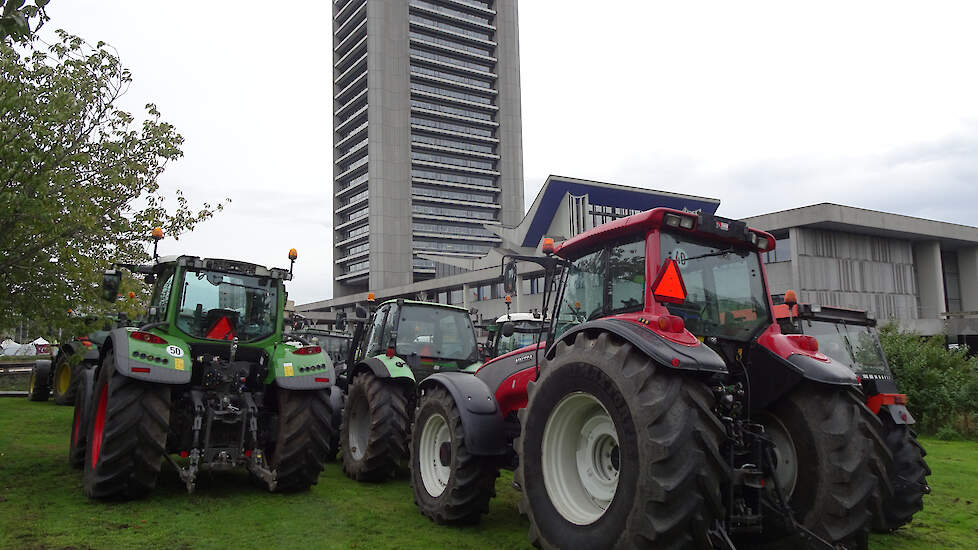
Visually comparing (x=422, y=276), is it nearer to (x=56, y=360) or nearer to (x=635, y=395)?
(x=56, y=360)

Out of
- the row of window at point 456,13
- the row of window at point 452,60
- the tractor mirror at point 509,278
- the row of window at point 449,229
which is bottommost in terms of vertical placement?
the tractor mirror at point 509,278

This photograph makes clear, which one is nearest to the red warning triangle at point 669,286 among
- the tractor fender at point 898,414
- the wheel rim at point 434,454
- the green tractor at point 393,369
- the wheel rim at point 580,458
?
the wheel rim at point 580,458

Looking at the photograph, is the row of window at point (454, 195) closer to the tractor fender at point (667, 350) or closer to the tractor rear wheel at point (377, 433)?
the tractor rear wheel at point (377, 433)

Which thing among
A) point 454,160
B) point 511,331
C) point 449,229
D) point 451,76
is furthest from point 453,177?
point 511,331

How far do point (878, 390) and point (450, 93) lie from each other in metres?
88.3

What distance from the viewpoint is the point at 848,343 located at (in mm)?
7512

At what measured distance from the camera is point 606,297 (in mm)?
4918

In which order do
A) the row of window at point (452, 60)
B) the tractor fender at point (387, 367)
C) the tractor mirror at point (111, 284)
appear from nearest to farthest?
the tractor mirror at point (111, 284) → the tractor fender at point (387, 367) → the row of window at point (452, 60)

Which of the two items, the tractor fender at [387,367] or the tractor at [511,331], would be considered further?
the tractor fender at [387,367]

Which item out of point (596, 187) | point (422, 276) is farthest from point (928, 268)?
point (422, 276)

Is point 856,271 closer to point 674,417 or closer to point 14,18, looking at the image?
point 674,417

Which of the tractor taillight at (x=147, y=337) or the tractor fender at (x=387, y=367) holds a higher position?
the tractor taillight at (x=147, y=337)

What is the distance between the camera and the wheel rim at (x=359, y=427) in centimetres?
797

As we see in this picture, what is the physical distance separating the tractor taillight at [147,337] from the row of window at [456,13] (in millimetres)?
92214
